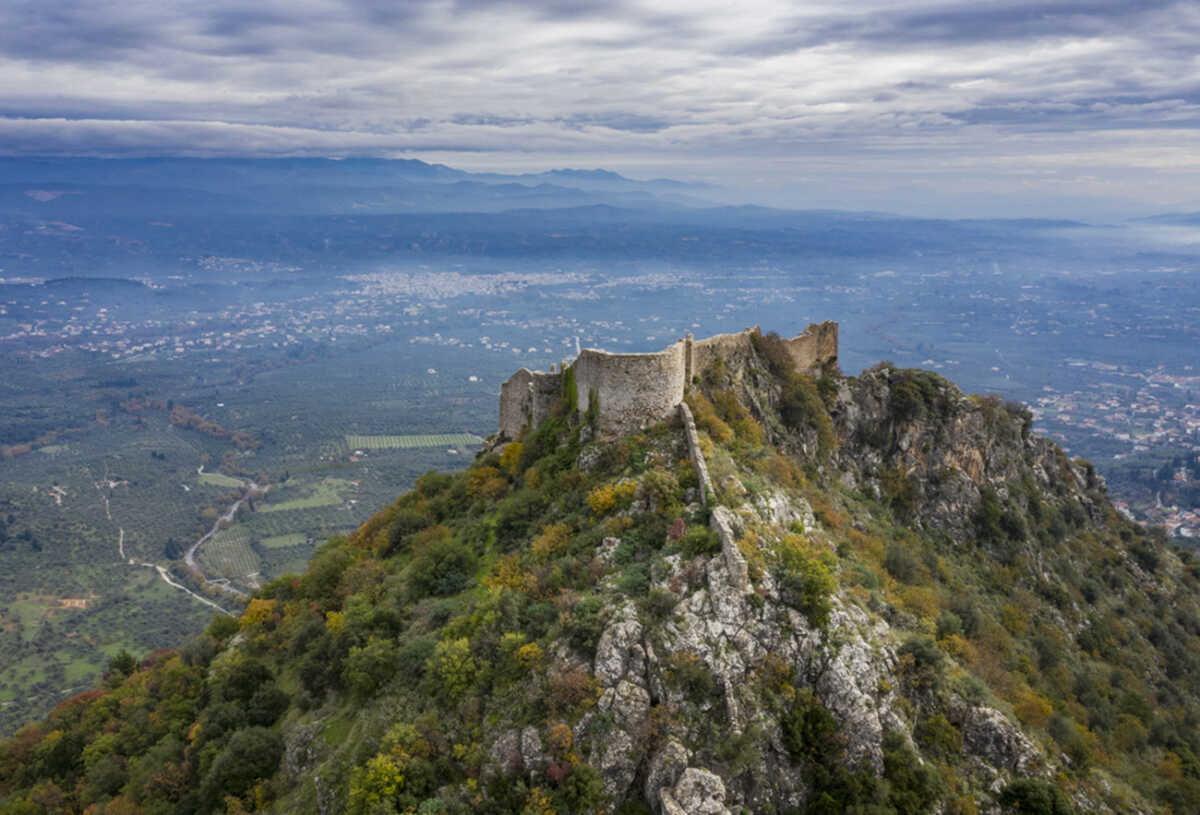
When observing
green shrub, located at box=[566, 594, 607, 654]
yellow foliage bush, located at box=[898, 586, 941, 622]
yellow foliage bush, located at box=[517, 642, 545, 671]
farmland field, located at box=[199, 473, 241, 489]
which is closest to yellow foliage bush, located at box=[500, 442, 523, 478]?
green shrub, located at box=[566, 594, 607, 654]

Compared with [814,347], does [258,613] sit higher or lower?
lower

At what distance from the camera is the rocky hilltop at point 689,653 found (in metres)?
16.7

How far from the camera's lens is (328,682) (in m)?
24.2

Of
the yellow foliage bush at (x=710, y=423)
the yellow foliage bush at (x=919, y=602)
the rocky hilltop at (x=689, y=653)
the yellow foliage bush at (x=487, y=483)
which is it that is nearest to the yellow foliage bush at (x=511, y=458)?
the rocky hilltop at (x=689, y=653)

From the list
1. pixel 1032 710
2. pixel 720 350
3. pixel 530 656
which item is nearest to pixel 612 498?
pixel 530 656

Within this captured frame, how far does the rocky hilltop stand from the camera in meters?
16.7

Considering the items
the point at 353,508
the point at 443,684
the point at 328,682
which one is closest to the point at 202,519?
the point at 353,508

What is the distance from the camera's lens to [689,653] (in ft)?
56.6

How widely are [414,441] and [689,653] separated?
419 feet

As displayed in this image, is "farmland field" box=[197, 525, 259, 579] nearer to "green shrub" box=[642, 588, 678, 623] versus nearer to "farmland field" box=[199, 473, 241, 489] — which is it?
A: "farmland field" box=[199, 473, 241, 489]

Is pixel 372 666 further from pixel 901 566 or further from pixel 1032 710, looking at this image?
pixel 901 566

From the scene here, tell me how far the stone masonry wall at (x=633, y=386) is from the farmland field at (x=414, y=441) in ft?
370

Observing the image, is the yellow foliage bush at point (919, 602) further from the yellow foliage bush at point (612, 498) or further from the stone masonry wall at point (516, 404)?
the stone masonry wall at point (516, 404)

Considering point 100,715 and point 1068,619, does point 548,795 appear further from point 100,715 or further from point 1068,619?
point 1068,619
